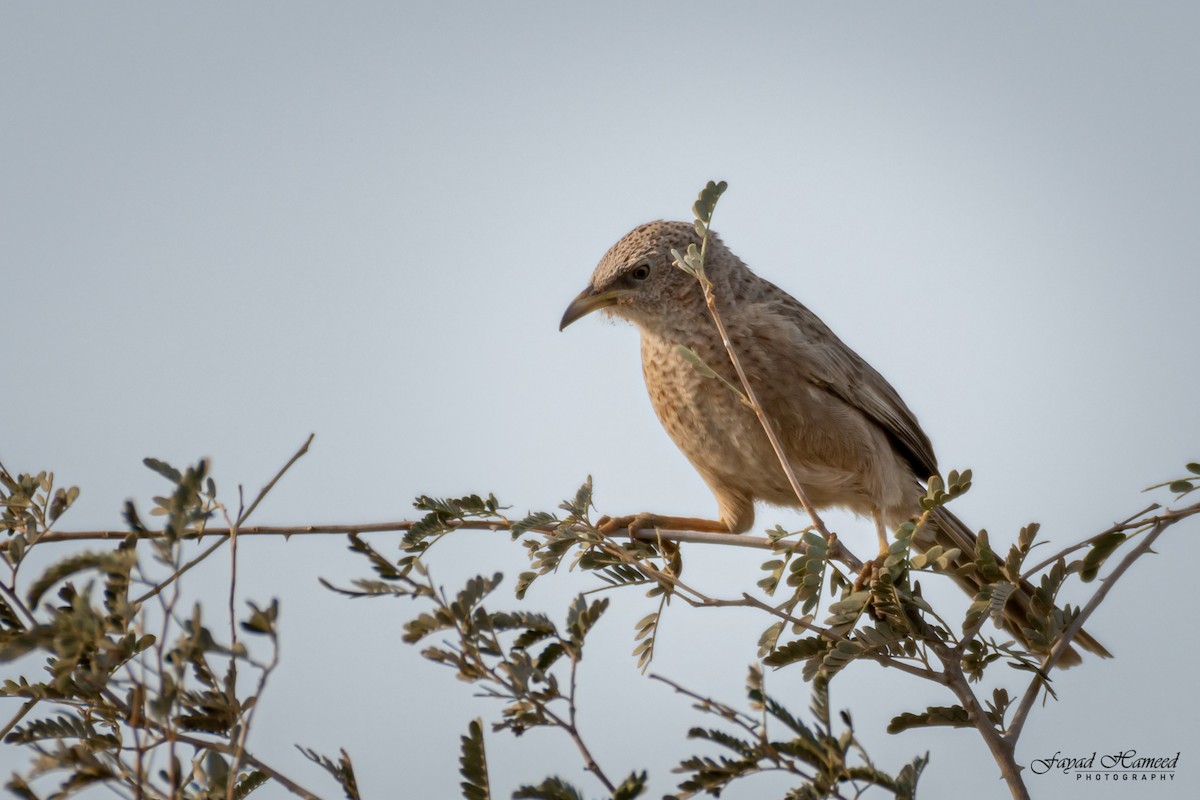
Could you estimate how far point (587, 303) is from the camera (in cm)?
646

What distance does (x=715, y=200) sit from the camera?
400cm

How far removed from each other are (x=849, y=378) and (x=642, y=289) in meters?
1.16

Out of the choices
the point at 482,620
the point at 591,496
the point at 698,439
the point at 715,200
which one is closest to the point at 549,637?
the point at 482,620

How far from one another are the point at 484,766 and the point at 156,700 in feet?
2.73

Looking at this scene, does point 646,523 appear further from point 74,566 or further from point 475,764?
point 74,566

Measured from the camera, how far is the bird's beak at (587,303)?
21.0ft

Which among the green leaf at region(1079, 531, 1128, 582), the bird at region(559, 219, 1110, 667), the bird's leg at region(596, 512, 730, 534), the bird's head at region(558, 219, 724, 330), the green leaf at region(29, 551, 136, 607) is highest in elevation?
the bird's head at region(558, 219, 724, 330)

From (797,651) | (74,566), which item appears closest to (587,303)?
(797,651)

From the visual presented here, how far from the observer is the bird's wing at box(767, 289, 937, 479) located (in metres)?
6.11

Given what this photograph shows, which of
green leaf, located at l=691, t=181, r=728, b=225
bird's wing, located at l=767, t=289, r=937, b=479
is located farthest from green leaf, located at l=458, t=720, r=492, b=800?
bird's wing, located at l=767, t=289, r=937, b=479

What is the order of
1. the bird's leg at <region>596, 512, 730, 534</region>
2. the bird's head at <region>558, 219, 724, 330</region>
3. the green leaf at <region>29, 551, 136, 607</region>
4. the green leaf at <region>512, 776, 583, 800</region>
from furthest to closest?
the bird's head at <region>558, 219, 724, 330</region>, the bird's leg at <region>596, 512, 730, 534</region>, the green leaf at <region>512, 776, 583, 800</region>, the green leaf at <region>29, 551, 136, 607</region>

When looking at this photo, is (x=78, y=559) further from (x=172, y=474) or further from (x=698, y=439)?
(x=698, y=439)

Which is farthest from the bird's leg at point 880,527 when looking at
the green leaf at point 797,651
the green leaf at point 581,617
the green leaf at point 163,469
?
the green leaf at point 163,469

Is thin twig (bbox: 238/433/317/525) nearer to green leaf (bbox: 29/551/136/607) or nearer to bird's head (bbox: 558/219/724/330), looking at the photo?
green leaf (bbox: 29/551/136/607)
